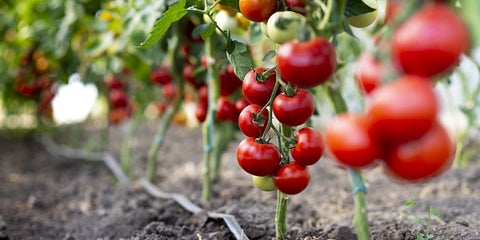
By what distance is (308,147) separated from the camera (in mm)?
961

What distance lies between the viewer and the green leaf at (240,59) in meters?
1.12

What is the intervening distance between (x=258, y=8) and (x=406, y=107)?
1.57 ft

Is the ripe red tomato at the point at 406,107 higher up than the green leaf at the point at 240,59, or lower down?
higher up

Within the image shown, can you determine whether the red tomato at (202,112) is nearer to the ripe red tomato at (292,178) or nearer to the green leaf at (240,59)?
the green leaf at (240,59)

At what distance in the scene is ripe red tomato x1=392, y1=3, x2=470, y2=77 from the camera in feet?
1.78

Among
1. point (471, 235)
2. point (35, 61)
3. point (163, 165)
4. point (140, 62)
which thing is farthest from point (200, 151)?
point (471, 235)

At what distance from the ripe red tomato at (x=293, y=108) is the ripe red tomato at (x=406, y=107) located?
34 centimetres

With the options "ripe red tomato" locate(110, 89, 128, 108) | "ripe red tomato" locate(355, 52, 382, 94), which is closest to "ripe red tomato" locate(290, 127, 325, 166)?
"ripe red tomato" locate(355, 52, 382, 94)

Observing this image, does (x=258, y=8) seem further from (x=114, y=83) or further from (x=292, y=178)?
(x=114, y=83)

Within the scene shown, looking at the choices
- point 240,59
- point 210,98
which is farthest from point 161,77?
point 240,59

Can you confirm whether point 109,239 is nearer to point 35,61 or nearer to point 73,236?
point 73,236

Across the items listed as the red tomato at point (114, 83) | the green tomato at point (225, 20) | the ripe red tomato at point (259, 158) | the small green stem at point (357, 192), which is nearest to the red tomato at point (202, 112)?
the green tomato at point (225, 20)

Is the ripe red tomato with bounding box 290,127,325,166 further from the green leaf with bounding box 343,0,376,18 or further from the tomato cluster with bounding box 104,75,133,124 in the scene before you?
the tomato cluster with bounding box 104,75,133,124

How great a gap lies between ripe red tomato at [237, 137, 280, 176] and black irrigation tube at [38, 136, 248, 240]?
1.02 feet
